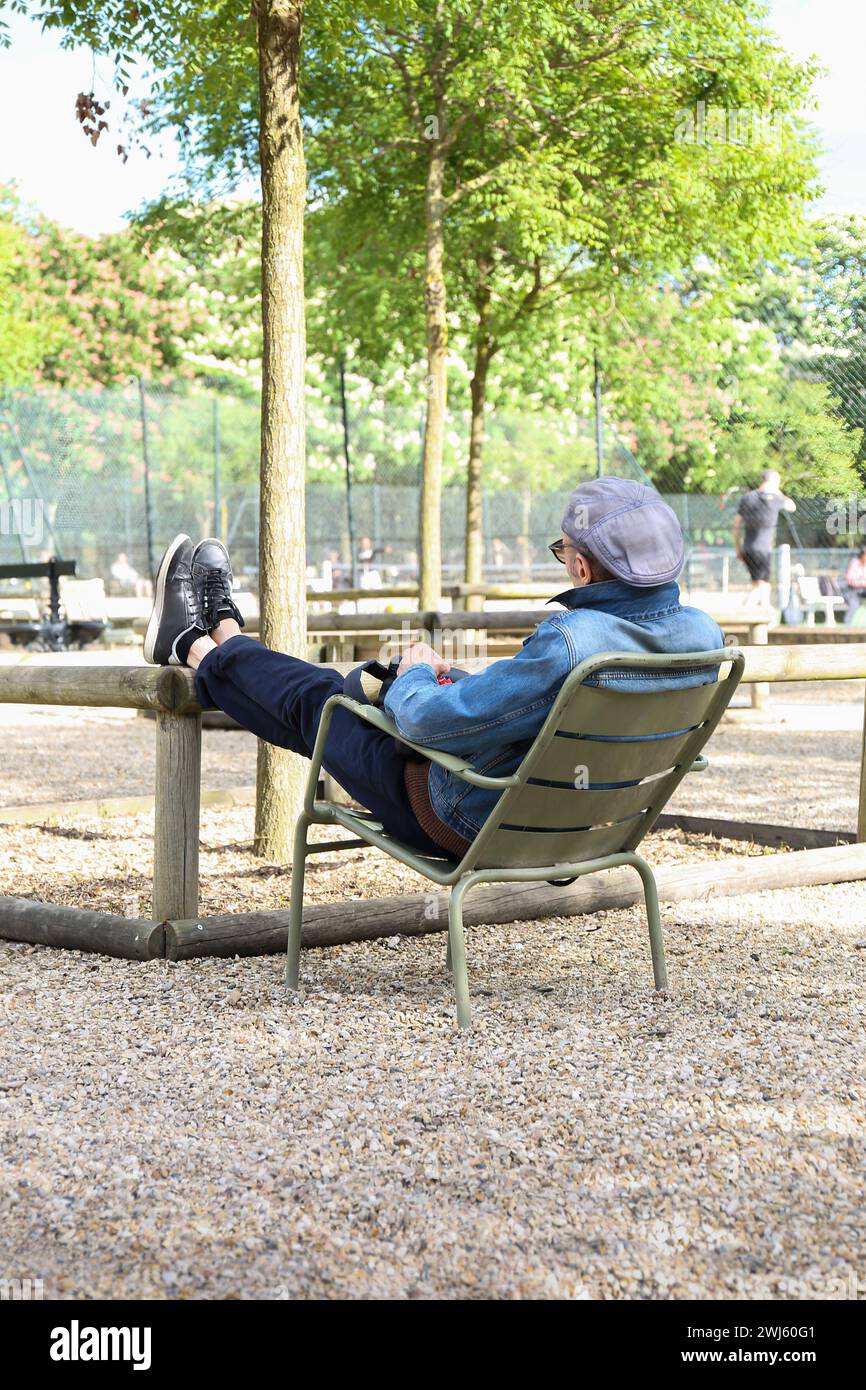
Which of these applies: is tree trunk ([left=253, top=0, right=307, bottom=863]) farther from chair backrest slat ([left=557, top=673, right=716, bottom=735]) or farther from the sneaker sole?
chair backrest slat ([left=557, top=673, right=716, bottom=735])

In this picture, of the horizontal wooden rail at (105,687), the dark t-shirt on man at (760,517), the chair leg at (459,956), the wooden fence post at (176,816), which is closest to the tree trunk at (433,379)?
the dark t-shirt on man at (760,517)

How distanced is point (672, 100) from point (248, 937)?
1102 cm

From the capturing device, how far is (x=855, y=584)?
60.2ft

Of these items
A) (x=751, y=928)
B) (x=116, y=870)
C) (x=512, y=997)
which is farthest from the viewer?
(x=116, y=870)

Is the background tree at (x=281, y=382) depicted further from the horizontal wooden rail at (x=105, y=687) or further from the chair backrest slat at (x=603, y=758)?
the chair backrest slat at (x=603, y=758)

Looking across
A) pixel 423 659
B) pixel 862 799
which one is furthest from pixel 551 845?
pixel 862 799

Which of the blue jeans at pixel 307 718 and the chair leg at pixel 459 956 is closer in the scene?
the chair leg at pixel 459 956

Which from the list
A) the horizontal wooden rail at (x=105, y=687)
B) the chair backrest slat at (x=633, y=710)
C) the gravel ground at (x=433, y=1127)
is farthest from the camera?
the horizontal wooden rail at (x=105, y=687)

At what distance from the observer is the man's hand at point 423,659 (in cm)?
359

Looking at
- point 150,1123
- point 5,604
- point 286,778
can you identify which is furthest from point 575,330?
point 150,1123

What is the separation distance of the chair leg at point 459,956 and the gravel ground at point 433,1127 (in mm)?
53

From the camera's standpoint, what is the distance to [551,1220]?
2.44 meters

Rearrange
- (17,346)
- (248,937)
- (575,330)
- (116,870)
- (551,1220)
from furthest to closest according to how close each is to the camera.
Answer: (17,346) → (575,330) → (116,870) → (248,937) → (551,1220)
